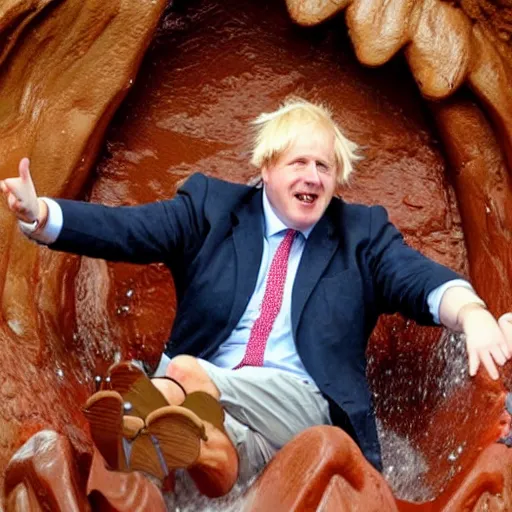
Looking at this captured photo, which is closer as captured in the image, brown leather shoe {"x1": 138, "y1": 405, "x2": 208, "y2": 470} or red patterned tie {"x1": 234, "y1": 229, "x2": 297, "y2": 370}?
brown leather shoe {"x1": 138, "y1": 405, "x2": 208, "y2": 470}

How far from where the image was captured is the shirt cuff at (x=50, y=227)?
7.02 feet

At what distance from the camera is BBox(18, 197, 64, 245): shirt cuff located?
2.14 m

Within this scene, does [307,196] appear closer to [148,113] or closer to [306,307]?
[306,307]

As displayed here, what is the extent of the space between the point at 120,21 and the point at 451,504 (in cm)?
107

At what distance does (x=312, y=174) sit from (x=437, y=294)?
11.3 inches

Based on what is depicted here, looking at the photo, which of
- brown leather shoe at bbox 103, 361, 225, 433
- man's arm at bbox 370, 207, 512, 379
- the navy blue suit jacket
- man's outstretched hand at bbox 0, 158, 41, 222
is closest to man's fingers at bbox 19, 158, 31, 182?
man's outstretched hand at bbox 0, 158, 41, 222

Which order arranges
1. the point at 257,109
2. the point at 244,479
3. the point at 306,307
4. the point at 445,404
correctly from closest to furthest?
the point at 244,479, the point at 306,307, the point at 445,404, the point at 257,109

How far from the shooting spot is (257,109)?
2.87 metres

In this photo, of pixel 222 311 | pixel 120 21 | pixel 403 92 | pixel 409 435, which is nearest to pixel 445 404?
pixel 409 435

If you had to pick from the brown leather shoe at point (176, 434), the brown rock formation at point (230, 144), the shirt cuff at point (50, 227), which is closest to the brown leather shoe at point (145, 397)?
the brown leather shoe at point (176, 434)

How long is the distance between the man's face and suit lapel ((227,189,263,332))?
51mm

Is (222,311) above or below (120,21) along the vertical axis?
below

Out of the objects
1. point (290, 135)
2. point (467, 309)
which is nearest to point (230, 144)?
point (290, 135)

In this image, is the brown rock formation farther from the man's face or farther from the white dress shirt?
the man's face
